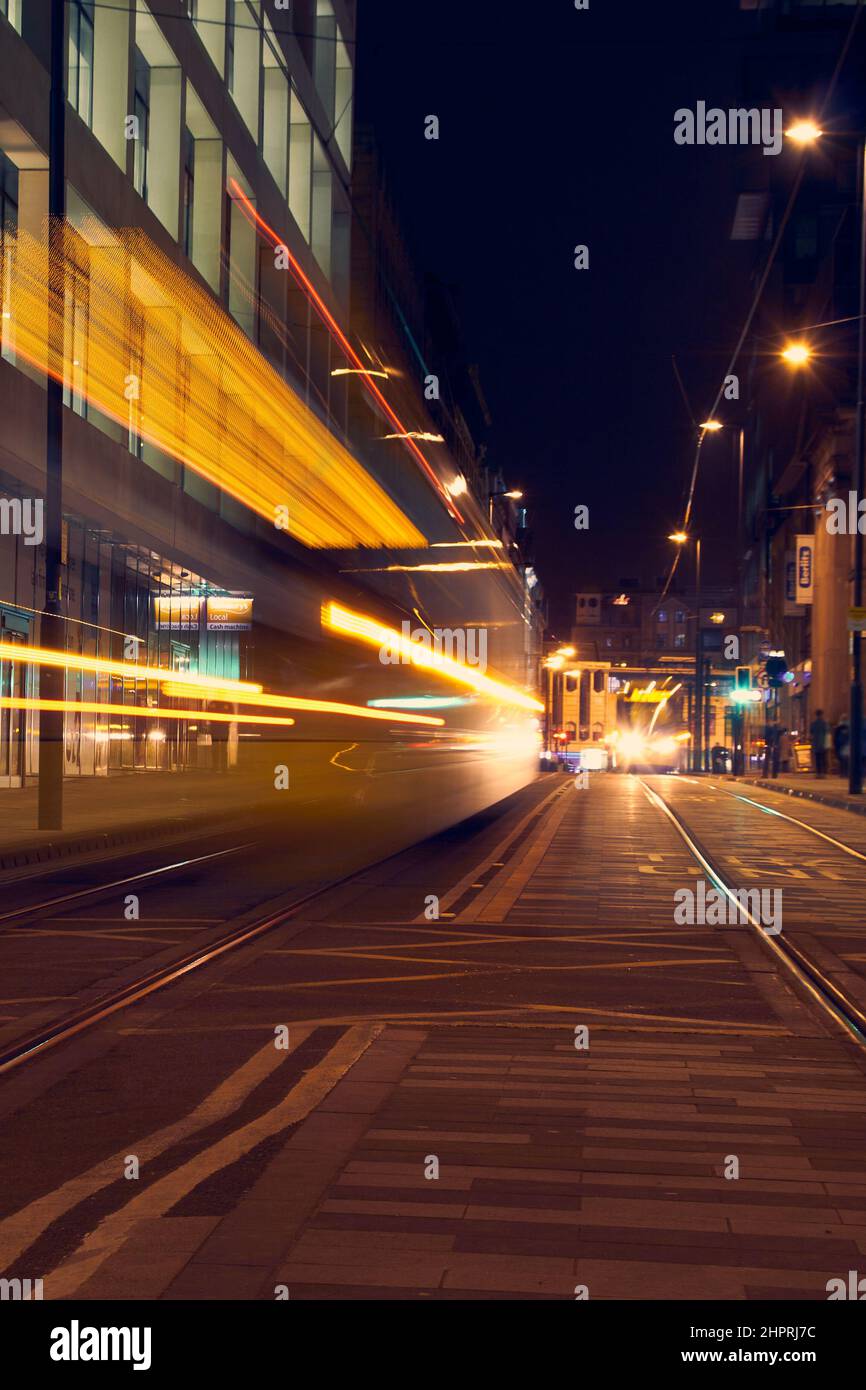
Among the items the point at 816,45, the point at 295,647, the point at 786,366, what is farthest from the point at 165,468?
the point at 816,45

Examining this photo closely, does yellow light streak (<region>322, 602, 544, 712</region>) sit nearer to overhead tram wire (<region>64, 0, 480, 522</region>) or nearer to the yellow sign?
the yellow sign

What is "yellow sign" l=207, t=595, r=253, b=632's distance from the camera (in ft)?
123

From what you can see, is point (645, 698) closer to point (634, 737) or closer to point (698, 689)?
point (634, 737)

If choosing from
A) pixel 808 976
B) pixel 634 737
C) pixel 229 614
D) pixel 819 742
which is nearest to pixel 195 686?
pixel 229 614

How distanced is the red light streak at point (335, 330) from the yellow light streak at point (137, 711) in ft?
26.4

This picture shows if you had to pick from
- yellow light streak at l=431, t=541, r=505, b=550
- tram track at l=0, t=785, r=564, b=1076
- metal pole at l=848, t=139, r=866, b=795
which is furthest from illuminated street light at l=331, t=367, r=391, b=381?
tram track at l=0, t=785, r=564, b=1076

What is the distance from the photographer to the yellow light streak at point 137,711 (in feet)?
108

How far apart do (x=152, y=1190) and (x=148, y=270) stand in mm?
34202

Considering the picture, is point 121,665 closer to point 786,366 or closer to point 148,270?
point 148,270

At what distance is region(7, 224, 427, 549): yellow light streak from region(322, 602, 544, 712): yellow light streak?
1.57 metres

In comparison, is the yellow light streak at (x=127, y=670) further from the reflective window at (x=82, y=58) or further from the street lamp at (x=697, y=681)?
the street lamp at (x=697, y=681)

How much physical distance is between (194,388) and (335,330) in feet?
72.0

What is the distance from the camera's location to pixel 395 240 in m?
77.4
